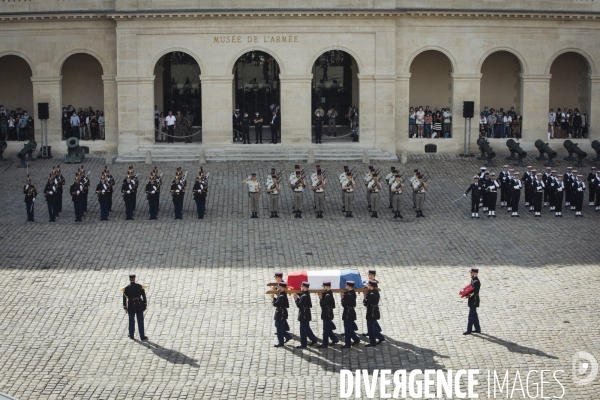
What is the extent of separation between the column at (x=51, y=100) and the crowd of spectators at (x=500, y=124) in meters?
18.1

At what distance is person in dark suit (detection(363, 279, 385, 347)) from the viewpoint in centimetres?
2398

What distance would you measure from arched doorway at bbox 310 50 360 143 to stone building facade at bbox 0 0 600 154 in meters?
2.55

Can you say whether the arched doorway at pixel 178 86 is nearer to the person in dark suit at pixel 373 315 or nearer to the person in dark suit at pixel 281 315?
the person in dark suit at pixel 281 315

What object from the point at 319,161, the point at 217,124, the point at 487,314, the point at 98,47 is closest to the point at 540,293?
the point at 487,314

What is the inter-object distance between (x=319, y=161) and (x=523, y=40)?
10.4 m

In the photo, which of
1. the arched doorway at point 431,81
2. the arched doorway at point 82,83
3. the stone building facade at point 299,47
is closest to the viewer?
the stone building facade at point 299,47

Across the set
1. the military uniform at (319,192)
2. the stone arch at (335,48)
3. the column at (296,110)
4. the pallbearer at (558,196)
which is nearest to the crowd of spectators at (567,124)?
the stone arch at (335,48)

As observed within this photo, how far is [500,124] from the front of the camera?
48875 mm

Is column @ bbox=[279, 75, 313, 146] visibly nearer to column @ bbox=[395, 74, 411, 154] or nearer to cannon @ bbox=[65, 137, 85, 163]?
column @ bbox=[395, 74, 411, 154]

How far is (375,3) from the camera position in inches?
1827

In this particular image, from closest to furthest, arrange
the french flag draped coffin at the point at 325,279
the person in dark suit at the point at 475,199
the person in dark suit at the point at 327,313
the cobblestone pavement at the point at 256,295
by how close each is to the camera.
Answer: the cobblestone pavement at the point at 256,295 < the person in dark suit at the point at 327,313 < the french flag draped coffin at the point at 325,279 < the person in dark suit at the point at 475,199

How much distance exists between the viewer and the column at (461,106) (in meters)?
48.2

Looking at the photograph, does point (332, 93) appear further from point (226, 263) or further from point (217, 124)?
point (226, 263)

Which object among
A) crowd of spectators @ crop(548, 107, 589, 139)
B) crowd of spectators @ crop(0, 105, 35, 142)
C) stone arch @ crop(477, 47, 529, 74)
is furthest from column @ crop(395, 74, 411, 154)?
crowd of spectators @ crop(0, 105, 35, 142)
